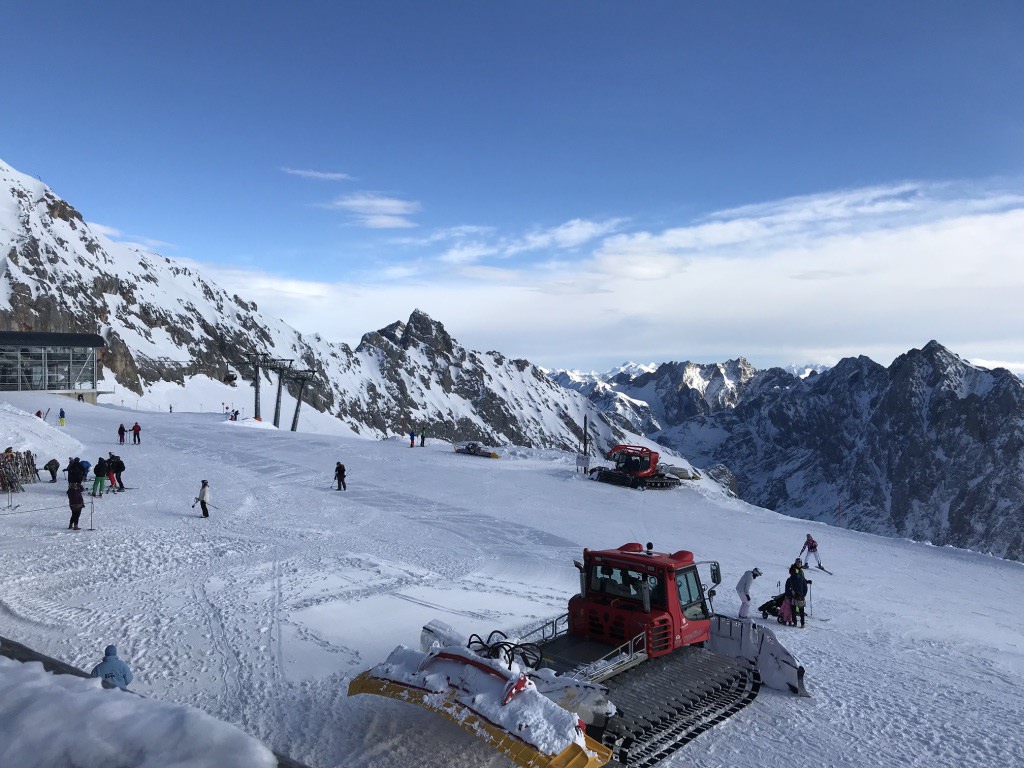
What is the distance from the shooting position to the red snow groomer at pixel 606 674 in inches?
266

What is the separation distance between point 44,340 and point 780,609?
65.7 metres

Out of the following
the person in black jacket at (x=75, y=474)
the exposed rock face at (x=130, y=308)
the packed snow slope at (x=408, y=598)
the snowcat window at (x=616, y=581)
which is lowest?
the packed snow slope at (x=408, y=598)

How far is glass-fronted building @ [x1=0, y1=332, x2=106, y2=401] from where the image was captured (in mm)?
59812

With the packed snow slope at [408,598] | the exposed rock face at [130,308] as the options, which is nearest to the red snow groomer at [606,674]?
the packed snow slope at [408,598]

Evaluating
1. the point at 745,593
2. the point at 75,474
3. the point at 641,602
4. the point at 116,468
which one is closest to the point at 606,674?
the point at 641,602

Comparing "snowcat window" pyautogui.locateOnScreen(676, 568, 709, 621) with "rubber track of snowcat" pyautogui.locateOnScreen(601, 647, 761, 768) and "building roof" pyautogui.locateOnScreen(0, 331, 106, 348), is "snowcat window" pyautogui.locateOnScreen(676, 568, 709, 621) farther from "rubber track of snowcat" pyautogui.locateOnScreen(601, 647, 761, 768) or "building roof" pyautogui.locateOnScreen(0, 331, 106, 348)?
"building roof" pyautogui.locateOnScreen(0, 331, 106, 348)

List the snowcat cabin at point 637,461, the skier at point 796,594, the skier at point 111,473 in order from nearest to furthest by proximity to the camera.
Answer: the skier at point 796,594 → the skier at point 111,473 → the snowcat cabin at point 637,461

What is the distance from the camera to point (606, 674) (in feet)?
28.2

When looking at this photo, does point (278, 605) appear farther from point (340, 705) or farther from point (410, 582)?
point (340, 705)

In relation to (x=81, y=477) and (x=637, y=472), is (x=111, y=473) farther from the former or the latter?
(x=637, y=472)

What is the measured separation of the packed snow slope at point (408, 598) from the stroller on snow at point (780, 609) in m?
0.58

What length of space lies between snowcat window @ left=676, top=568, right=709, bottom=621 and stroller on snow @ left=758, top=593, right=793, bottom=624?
4989 mm

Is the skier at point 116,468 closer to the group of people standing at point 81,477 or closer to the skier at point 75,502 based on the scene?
the group of people standing at point 81,477

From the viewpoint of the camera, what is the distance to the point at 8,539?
55.9 feet
